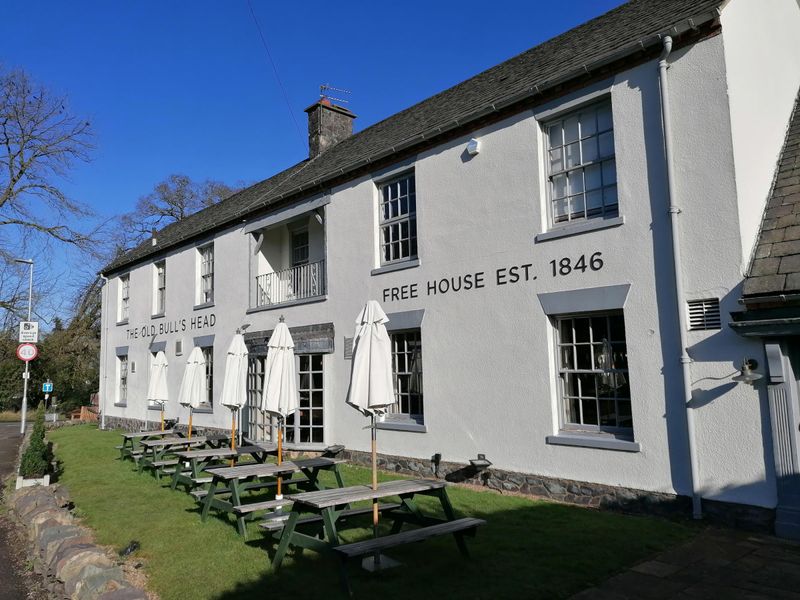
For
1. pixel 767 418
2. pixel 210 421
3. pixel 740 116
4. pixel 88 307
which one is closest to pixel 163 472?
pixel 210 421

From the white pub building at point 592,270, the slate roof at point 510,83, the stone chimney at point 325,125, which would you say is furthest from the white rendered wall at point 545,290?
the stone chimney at point 325,125

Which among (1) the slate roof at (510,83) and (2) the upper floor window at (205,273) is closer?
(1) the slate roof at (510,83)

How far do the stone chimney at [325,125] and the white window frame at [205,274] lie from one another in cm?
439

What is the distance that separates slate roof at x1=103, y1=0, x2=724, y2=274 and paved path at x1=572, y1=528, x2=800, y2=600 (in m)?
5.94

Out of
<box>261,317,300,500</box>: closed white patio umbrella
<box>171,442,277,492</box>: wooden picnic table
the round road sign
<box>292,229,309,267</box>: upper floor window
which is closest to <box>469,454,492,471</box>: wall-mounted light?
<box>261,317,300,500</box>: closed white patio umbrella

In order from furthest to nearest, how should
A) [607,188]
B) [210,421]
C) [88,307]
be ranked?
[88,307], [210,421], [607,188]

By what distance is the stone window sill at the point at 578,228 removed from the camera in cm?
816

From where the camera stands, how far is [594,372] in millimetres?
8328

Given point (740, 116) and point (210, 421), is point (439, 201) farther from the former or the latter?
point (210, 421)

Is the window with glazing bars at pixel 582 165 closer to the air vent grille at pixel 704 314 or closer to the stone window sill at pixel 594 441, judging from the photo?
the air vent grille at pixel 704 314

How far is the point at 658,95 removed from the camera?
308 inches

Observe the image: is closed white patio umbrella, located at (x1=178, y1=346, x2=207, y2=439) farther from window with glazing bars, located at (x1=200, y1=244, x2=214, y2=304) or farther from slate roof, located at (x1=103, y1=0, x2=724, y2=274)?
window with glazing bars, located at (x1=200, y1=244, x2=214, y2=304)

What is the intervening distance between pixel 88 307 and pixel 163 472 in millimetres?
32581

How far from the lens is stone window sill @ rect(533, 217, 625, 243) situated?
26.8 feet
